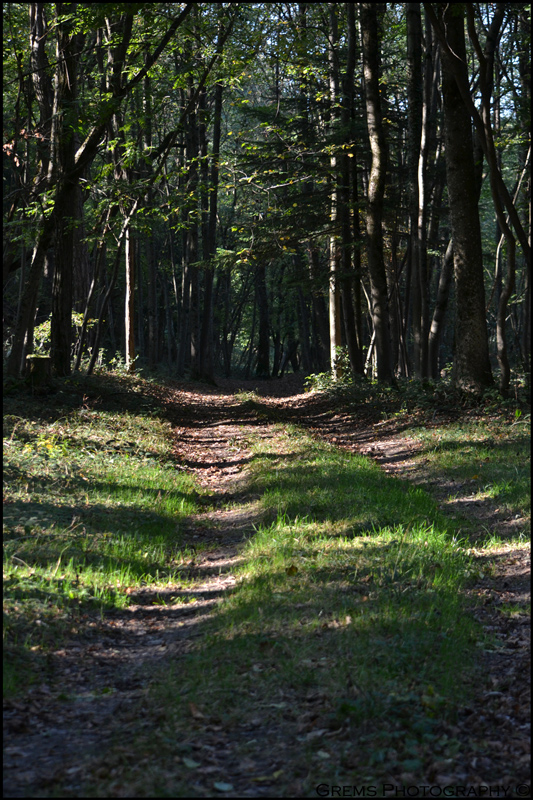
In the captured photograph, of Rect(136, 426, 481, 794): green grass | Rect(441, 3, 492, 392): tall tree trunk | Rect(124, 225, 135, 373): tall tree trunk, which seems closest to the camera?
Rect(136, 426, 481, 794): green grass

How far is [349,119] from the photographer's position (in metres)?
18.0

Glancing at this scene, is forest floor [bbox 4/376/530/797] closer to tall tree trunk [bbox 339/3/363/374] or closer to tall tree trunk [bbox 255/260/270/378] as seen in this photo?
tall tree trunk [bbox 339/3/363/374]

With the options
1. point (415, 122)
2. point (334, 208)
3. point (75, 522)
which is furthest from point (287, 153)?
point (75, 522)

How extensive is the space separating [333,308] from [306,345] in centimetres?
1573

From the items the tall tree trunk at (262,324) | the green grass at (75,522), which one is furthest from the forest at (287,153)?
the tall tree trunk at (262,324)

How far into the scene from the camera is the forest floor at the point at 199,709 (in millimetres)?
2941

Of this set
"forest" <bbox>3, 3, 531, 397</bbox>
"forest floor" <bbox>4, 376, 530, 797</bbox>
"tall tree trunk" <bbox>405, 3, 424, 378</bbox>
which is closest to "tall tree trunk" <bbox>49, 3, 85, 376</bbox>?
"forest" <bbox>3, 3, 531, 397</bbox>

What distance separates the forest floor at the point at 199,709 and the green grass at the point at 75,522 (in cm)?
18

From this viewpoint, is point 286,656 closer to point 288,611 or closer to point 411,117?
point 288,611

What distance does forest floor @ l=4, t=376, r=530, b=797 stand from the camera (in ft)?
9.65

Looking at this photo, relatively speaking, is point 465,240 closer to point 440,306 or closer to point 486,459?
point 440,306

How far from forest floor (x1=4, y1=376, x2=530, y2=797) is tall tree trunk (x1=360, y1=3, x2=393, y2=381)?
9846mm

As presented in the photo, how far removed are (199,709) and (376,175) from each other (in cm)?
1516

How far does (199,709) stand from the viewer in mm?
3494
